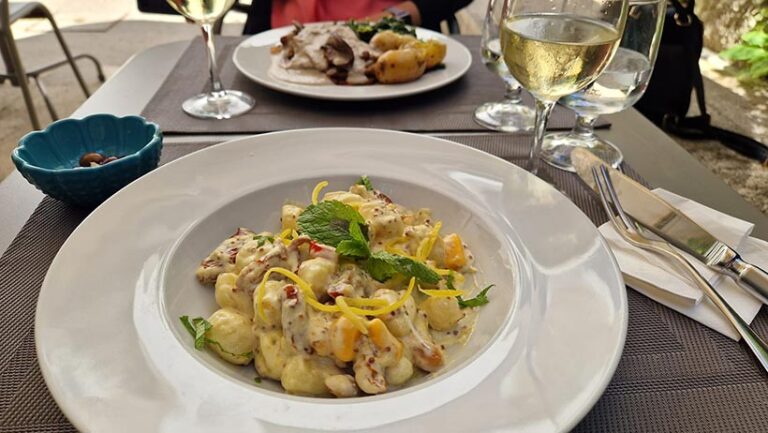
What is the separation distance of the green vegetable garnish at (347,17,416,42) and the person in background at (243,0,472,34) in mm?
622

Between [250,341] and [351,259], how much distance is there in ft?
0.64

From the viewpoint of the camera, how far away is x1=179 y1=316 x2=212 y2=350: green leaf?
31.3 inches

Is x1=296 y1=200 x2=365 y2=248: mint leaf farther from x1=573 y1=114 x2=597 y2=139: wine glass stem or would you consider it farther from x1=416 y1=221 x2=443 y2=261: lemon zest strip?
x1=573 y1=114 x2=597 y2=139: wine glass stem

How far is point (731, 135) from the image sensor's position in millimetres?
3264

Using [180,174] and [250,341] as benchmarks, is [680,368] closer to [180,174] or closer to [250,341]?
[250,341]

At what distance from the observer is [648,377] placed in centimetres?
80

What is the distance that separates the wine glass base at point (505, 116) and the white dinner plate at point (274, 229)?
1.28 feet

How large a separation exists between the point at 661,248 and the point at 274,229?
2.36ft

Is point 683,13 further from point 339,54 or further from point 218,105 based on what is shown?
point 218,105

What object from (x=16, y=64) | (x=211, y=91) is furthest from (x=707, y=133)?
(x=16, y=64)

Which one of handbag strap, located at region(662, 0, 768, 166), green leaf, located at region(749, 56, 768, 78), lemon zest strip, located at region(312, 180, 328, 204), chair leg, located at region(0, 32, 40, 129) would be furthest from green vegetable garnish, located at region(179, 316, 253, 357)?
green leaf, located at region(749, 56, 768, 78)

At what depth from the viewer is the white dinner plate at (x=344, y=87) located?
1572 mm

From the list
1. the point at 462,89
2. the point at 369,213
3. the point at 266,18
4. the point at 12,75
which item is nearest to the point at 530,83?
the point at 369,213

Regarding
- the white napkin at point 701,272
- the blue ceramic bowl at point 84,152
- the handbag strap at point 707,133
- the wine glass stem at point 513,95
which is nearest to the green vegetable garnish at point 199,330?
the blue ceramic bowl at point 84,152
